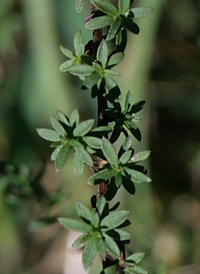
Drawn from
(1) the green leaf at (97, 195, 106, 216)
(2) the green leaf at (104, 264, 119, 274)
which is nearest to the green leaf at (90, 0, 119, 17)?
(1) the green leaf at (97, 195, 106, 216)

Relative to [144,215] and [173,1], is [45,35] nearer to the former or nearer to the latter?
[173,1]

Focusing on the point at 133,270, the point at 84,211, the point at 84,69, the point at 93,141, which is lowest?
the point at 133,270

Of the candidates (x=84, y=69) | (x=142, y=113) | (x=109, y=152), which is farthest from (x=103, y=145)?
(x=142, y=113)

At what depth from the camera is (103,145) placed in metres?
0.62

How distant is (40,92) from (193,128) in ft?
2.74

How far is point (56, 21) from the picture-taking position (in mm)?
2205

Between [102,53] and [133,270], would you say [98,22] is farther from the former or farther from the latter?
[133,270]

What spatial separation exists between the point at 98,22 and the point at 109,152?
0.62 feet

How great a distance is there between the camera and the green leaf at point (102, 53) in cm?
63

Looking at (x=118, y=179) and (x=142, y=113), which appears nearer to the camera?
(x=118, y=179)

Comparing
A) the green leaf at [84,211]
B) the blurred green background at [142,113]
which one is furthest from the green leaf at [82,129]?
the blurred green background at [142,113]

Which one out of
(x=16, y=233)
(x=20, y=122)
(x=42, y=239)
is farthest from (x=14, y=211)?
(x=20, y=122)

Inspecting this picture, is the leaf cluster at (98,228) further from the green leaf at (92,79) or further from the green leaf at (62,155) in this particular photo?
the green leaf at (92,79)

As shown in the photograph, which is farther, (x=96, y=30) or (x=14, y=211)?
(x=14, y=211)
